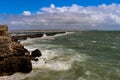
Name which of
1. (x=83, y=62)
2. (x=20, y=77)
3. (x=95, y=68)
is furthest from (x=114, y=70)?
(x=20, y=77)

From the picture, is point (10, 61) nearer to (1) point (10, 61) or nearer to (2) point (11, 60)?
(1) point (10, 61)

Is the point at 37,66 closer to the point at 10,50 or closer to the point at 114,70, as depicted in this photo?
the point at 10,50

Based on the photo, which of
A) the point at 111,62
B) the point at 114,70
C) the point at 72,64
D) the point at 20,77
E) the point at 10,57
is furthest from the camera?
the point at 111,62

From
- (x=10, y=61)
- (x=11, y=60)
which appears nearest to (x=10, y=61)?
(x=10, y=61)

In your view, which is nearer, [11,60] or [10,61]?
[10,61]

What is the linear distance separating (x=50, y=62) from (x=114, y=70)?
7738 millimetres

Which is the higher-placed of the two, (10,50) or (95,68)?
(10,50)

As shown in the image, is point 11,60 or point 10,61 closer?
point 10,61

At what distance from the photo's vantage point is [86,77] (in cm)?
2308

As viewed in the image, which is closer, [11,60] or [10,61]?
[10,61]

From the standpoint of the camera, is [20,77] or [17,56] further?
[17,56]

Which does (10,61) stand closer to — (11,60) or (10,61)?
(10,61)

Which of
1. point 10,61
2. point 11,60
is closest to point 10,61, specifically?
Result: point 10,61

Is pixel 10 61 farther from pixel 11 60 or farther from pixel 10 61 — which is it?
pixel 11 60
